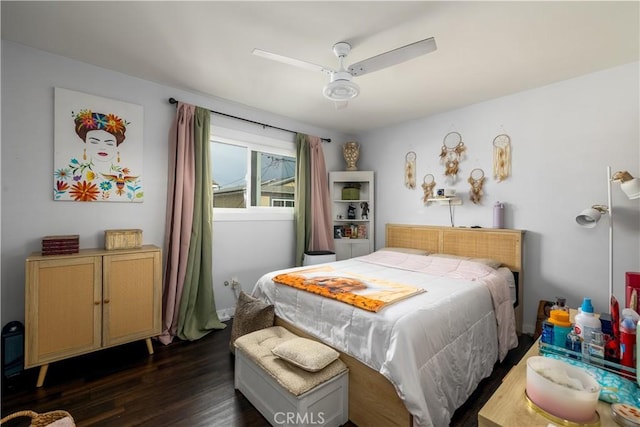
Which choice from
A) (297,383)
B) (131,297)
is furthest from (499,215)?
(131,297)

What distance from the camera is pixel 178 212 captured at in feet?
9.35

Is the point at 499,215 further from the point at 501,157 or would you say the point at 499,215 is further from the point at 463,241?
the point at 501,157

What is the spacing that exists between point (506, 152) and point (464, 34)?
163 centimetres

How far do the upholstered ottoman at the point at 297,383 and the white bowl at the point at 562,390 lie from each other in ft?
3.41

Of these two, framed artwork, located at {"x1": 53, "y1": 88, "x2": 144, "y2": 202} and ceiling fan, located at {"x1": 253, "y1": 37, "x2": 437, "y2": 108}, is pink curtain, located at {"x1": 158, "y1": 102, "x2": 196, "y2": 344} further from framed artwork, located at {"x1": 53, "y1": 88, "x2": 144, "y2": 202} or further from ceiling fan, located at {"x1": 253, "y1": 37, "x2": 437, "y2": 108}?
ceiling fan, located at {"x1": 253, "y1": 37, "x2": 437, "y2": 108}

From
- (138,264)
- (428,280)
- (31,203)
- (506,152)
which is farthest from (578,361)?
(31,203)

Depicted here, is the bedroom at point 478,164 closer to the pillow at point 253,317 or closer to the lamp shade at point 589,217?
the lamp shade at point 589,217

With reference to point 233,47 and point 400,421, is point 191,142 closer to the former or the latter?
point 233,47

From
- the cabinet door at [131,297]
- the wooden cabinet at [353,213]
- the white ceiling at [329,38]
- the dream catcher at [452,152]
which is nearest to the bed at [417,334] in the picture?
the cabinet door at [131,297]

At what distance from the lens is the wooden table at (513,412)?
783 millimetres

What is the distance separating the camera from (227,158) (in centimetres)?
346

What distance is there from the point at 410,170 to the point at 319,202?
1.39 meters

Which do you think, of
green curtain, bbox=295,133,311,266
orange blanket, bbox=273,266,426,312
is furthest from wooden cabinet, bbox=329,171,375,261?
orange blanket, bbox=273,266,426,312

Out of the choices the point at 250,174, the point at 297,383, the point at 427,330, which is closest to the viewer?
the point at 297,383
